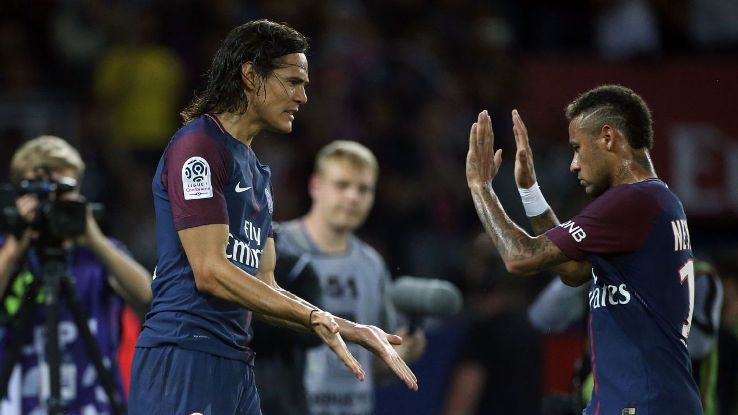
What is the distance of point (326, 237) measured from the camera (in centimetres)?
768

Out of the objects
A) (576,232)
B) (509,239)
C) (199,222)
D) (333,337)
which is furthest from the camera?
(509,239)

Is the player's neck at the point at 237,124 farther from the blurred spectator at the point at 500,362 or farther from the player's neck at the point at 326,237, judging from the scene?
the blurred spectator at the point at 500,362

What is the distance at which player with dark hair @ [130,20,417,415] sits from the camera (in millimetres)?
4551

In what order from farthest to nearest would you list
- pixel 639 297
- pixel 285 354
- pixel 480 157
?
pixel 285 354 < pixel 480 157 < pixel 639 297

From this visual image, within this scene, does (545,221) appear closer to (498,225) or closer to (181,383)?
(498,225)

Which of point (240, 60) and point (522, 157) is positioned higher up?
point (240, 60)

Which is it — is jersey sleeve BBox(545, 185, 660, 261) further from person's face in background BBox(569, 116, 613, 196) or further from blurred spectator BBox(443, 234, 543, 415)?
blurred spectator BBox(443, 234, 543, 415)

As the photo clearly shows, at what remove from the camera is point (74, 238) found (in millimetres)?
5906

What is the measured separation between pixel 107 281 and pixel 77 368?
456mm

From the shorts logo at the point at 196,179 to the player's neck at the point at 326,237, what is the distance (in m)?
3.08

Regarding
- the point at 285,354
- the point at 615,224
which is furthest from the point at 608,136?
the point at 285,354

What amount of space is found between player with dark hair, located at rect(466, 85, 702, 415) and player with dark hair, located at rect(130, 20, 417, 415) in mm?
911

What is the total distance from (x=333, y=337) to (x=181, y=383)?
61cm

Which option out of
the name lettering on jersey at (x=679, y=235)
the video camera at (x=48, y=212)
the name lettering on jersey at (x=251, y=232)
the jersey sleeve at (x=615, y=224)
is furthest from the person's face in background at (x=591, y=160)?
the video camera at (x=48, y=212)
